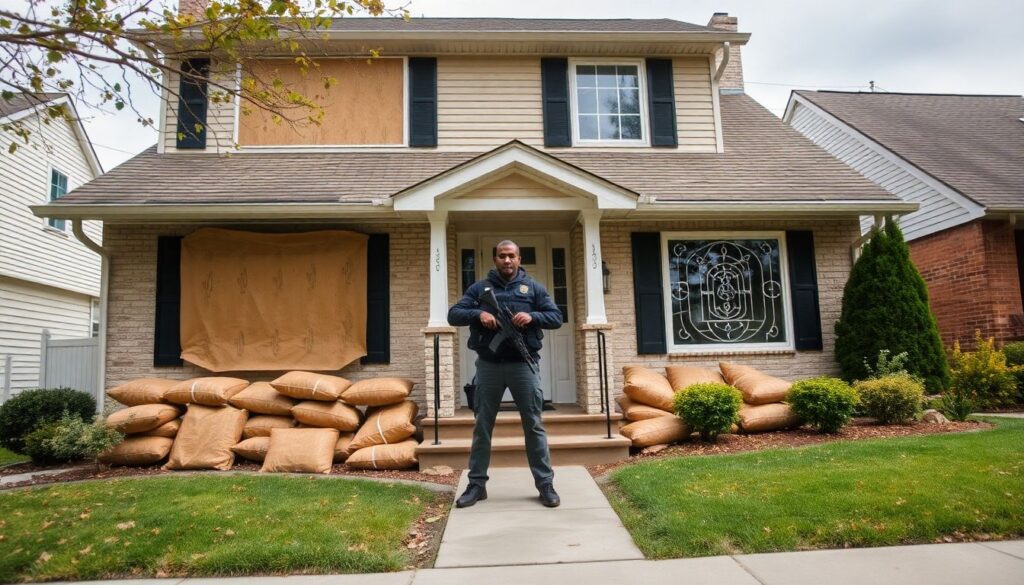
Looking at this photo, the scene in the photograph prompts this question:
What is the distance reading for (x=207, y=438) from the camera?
6.21 meters

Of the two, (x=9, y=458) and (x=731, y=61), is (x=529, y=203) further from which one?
(x=9, y=458)

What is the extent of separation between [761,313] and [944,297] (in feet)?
14.3

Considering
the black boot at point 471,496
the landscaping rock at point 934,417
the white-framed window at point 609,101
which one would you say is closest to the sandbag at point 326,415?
the black boot at point 471,496

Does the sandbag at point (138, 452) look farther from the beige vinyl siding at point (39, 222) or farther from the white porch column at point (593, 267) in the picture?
the beige vinyl siding at point (39, 222)

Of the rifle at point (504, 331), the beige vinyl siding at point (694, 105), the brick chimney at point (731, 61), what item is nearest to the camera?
the rifle at point (504, 331)

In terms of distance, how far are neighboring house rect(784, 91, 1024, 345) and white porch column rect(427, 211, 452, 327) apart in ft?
26.4

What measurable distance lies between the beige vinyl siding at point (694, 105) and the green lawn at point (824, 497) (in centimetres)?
505

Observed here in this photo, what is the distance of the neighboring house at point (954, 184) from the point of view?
364 inches

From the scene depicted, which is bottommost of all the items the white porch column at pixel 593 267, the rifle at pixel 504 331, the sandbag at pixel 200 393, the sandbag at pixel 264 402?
the sandbag at pixel 264 402

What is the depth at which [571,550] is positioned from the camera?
3.43 meters

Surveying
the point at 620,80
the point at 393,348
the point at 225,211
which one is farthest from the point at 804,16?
the point at 225,211

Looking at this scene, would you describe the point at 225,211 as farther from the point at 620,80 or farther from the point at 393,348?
the point at 620,80

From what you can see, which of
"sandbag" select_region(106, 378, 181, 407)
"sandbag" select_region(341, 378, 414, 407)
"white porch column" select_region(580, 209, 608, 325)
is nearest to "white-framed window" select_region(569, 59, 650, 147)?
"white porch column" select_region(580, 209, 608, 325)

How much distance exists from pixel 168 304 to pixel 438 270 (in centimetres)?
349
